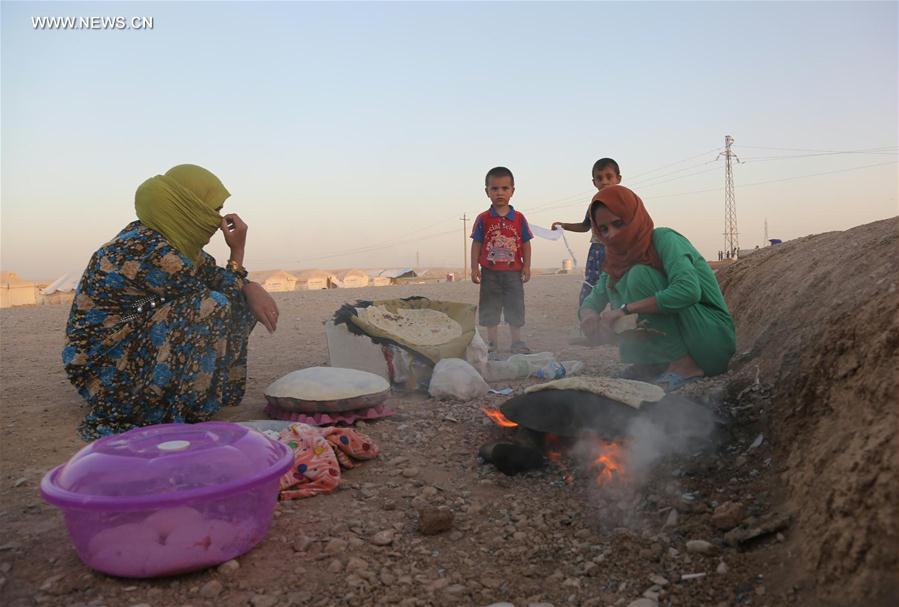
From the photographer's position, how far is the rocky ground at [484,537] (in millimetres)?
1808

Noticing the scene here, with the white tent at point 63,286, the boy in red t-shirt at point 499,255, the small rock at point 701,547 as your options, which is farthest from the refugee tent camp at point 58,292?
the small rock at point 701,547

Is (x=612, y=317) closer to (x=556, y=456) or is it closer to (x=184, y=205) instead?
(x=556, y=456)

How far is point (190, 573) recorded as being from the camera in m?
1.92

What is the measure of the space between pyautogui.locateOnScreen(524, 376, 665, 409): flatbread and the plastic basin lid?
131 centimetres

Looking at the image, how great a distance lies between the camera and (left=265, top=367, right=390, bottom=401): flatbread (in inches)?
132

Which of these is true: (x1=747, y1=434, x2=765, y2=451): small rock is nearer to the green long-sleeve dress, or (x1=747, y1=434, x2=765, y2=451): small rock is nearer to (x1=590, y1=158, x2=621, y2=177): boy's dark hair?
the green long-sleeve dress

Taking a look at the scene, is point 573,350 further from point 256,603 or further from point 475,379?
point 256,603

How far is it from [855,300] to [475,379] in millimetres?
2174

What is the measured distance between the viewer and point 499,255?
20.0 ft

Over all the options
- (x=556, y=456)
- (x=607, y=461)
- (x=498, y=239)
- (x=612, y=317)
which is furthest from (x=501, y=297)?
(x=607, y=461)

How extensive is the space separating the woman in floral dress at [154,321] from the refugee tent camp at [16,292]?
2490 centimetres

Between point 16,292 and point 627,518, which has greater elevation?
point 16,292

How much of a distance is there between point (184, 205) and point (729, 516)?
2.95m

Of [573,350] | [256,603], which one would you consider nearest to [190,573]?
[256,603]
